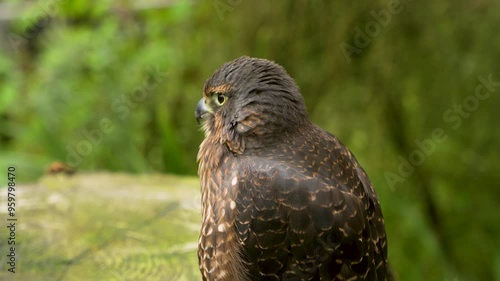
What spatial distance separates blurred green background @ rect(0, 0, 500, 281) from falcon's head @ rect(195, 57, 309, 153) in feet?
7.90

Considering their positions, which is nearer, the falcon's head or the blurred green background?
the falcon's head

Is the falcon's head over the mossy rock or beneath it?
over

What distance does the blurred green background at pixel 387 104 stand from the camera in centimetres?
492

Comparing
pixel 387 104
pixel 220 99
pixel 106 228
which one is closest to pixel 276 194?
pixel 220 99

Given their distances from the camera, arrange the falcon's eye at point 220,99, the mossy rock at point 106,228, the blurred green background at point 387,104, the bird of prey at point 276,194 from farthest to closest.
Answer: the blurred green background at point 387,104 → the mossy rock at point 106,228 → the falcon's eye at point 220,99 → the bird of prey at point 276,194

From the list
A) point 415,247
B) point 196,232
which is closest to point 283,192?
point 196,232

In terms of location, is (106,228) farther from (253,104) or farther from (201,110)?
(253,104)

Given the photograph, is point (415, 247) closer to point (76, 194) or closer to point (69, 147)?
point (76, 194)

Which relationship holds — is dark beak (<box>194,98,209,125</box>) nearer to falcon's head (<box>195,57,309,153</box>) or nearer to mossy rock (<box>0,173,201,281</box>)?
falcon's head (<box>195,57,309,153</box>)

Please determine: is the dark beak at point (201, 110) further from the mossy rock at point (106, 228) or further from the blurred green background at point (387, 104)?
the blurred green background at point (387, 104)

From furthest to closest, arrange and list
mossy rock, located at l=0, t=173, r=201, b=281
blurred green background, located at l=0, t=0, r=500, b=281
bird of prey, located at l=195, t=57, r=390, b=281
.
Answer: blurred green background, located at l=0, t=0, r=500, b=281, mossy rock, located at l=0, t=173, r=201, b=281, bird of prey, located at l=195, t=57, r=390, b=281

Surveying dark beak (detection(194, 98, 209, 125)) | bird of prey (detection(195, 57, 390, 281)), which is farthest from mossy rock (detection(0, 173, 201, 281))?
dark beak (detection(194, 98, 209, 125))

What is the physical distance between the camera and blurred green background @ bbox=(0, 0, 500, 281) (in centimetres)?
492

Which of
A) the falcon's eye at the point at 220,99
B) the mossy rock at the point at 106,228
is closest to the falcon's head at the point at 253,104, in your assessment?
the falcon's eye at the point at 220,99
